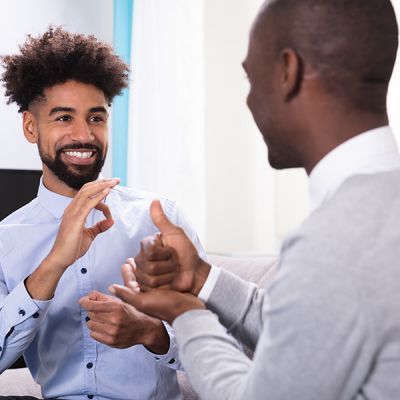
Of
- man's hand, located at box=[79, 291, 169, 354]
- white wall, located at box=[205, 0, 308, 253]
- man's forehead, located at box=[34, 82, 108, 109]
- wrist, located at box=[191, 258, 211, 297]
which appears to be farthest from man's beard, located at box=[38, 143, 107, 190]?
white wall, located at box=[205, 0, 308, 253]

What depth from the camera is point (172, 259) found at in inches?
44.9

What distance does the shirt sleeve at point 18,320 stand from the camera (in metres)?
1.51

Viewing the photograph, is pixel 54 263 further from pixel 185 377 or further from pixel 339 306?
pixel 339 306

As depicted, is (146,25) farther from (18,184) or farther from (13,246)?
(13,246)

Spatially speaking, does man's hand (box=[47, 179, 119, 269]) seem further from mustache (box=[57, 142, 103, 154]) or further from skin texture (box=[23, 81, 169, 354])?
mustache (box=[57, 142, 103, 154])

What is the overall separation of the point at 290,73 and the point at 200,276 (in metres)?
0.41

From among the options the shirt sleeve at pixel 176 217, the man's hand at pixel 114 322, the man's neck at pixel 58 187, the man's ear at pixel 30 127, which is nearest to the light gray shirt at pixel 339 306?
the man's hand at pixel 114 322

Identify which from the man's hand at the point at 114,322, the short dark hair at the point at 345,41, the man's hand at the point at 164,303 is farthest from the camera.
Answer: the man's hand at the point at 114,322

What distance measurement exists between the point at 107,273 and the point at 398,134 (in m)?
1.23

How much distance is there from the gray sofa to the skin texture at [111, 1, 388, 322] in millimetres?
835

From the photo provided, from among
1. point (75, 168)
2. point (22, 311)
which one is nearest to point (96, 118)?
point (75, 168)

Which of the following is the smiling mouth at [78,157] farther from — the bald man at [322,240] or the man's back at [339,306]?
the man's back at [339,306]

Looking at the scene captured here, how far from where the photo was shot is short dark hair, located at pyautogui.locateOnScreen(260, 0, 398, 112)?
0.90 meters

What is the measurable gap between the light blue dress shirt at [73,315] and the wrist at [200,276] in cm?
39
